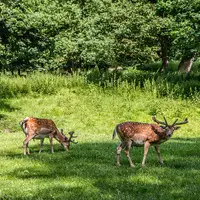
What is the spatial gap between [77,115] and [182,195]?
1693 centimetres

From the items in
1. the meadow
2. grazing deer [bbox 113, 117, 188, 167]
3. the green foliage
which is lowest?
the meadow

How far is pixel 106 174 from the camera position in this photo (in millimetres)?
11734

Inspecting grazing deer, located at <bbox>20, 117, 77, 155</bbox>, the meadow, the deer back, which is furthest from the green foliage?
the deer back

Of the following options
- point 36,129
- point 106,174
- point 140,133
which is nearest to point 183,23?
point 36,129

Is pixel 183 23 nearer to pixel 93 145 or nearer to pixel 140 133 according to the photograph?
pixel 93 145

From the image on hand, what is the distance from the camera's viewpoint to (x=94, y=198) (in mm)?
9633

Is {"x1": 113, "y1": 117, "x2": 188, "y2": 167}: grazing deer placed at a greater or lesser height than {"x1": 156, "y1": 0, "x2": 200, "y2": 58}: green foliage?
lesser

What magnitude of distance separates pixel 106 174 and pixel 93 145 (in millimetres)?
5458

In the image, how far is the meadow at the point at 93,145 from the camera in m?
10.4

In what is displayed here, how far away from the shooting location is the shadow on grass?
33.1ft

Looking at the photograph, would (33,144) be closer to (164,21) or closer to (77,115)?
(77,115)

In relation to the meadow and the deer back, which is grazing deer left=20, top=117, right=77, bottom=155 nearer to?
the meadow

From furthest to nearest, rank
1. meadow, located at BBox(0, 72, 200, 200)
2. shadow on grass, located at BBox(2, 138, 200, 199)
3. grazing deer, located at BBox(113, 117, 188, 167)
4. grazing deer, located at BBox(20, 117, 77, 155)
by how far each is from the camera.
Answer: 1. grazing deer, located at BBox(20, 117, 77, 155)
2. grazing deer, located at BBox(113, 117, 188, 167)
3. meadow, located at BBox(0, 72, 200, 200)
4. shadow on grass, located at BBox(2, 138, 200, 199)

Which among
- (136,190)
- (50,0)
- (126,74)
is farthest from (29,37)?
(136,190)
